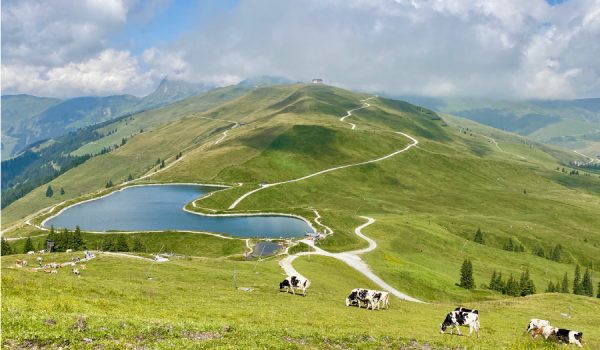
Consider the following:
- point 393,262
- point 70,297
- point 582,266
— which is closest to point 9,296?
point 70,297

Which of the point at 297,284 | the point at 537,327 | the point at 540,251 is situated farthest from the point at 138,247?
the point at 540,251

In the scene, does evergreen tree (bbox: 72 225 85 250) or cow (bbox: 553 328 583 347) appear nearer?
cow (bbox: 553 328 583 347)

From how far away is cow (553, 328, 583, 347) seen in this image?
3659 centimetres

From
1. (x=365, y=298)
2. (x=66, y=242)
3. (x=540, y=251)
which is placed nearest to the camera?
(x=365, y=298)

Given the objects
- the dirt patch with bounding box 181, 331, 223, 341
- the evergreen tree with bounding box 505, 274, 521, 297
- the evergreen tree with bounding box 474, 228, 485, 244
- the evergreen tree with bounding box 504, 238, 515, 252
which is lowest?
the evergreen tree with bounding box 505, 274, 521, 297

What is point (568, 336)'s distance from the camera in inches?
1463

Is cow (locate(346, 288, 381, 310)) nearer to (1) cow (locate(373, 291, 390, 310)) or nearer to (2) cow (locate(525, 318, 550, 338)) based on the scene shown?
(1) cow (locate(373, 291, 390, 310))

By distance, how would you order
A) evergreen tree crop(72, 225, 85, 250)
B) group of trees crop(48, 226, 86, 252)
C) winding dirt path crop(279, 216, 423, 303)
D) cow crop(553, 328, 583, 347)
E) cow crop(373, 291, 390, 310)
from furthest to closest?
evergreen tree crop(72, 225, 85, 250) → group of trees crop(48, 226, 86, 252) → winding dirt path crop(279, 216, 423, 303) → cow crop(373, 291, 390, 310) → cow crop(553, 328, 583, 347)

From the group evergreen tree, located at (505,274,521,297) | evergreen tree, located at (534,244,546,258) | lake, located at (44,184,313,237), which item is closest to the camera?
evergreen tree, located at (505,274,521,297)

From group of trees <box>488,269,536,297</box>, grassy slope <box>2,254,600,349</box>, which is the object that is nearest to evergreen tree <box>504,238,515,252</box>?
group of trees <box>488,269,536,297</box>

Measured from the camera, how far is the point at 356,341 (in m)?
28.0

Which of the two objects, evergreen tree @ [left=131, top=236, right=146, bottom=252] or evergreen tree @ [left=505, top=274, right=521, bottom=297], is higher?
evergreen tree @ [left=131, top=236, right=146, bottom=252]

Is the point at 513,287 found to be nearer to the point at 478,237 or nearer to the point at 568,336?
the point at 478,237

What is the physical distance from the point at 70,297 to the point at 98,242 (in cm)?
11124
